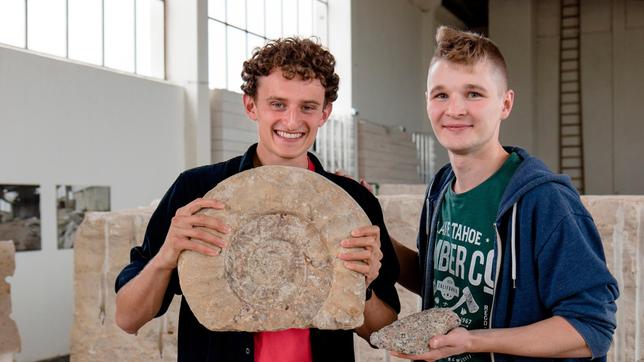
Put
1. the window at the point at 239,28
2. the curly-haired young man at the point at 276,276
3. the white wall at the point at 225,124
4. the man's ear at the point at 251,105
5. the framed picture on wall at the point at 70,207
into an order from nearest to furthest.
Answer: the curly-haired young man at the point at 276,276 < the man's ear at the point at 251,105 < the framed picture on wall at the point at 70,207 < the white wall at the point at 225,124 < the window at the point at 239,28

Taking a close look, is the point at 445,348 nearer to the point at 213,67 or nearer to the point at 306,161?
the point at 306,161

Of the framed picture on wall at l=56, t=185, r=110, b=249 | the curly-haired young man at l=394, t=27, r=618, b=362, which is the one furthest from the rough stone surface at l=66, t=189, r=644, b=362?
the framed picture on wall at l=56, t=185, r=110, b=249

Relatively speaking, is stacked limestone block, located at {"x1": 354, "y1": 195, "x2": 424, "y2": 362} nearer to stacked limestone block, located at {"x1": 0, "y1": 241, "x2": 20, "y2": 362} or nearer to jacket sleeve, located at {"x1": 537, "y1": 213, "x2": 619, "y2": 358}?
stacked limestone block, located at {"x1": 0, "y1": 241, "x2": 20, "y2": 362}

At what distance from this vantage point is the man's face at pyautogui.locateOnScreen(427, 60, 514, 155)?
233 cm

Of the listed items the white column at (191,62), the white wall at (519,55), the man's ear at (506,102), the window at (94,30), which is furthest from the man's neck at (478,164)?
the white wall at (519,55)

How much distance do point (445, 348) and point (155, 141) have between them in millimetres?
8320

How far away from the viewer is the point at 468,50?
2338mm

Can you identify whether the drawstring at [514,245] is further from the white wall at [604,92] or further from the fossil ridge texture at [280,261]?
the white wall at [604,92]

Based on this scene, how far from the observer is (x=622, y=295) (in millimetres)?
3932

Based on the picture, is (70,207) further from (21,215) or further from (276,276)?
(276,276)

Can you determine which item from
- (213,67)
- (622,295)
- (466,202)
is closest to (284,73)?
(466,202)

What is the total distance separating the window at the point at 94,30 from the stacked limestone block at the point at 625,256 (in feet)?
21.4

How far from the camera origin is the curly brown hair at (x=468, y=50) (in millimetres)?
2342

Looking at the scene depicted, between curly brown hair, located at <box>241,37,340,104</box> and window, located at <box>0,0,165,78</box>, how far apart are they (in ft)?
20.7
